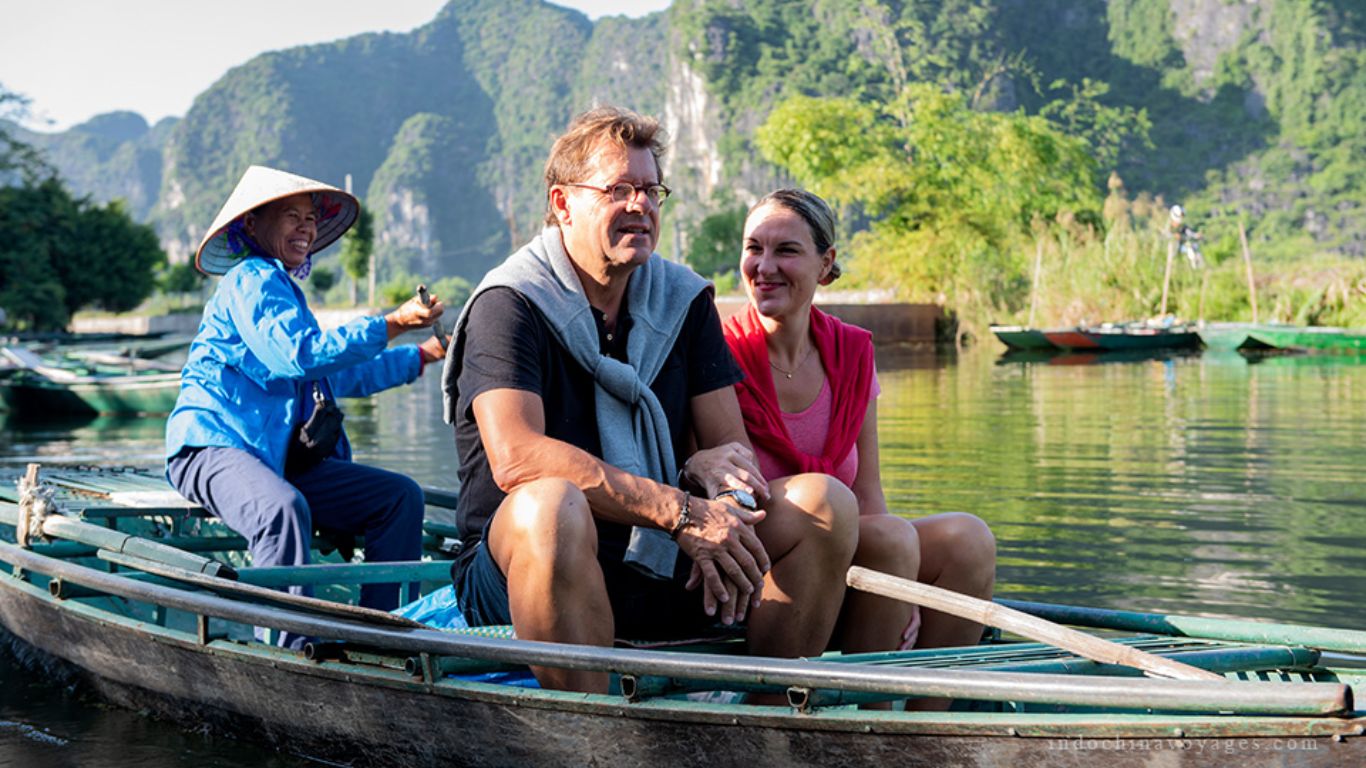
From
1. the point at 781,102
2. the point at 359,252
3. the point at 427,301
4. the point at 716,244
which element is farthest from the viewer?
the point at 716,244

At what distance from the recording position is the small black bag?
13.4ft

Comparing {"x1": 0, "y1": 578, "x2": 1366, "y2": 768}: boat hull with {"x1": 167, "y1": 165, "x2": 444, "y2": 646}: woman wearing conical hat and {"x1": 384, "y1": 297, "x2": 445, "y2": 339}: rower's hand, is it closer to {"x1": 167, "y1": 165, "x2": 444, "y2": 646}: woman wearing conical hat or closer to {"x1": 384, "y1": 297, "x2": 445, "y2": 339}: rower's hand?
{"x1": 167, "y1": 165, "x2": 444, "y2": 646}: woman wearing conical hat

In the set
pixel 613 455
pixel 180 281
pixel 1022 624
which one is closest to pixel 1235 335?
pixel 1022 624

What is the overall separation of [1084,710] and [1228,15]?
9512cm

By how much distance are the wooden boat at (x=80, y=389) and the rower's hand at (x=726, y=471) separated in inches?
498

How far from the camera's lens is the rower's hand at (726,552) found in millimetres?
2701

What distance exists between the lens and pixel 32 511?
4.29m

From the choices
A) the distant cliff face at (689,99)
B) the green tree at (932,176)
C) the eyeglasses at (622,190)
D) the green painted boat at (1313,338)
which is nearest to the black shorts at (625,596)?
the eyeglasses at (622,190)

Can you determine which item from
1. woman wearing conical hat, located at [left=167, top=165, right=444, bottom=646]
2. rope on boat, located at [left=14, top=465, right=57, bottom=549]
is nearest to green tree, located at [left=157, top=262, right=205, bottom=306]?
rope on boat, located at [left=14, top=465, right=57, bottom=549]

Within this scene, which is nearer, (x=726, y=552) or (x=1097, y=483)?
(x=726, y=552)

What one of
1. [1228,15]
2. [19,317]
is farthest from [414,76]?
[19,317]

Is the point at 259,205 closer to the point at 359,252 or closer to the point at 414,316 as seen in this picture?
the point at 414,316

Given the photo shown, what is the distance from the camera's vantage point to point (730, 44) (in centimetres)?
9319

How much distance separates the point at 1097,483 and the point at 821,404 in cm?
567
